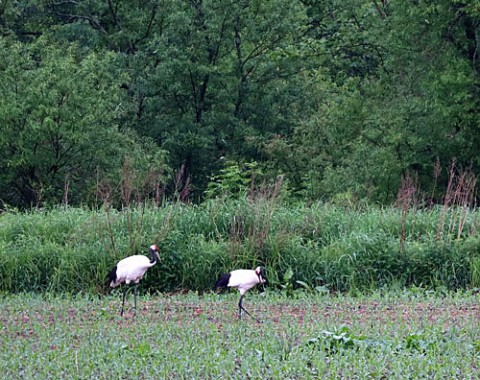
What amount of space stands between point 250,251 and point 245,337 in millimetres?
3792

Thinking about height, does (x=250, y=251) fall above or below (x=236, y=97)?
below

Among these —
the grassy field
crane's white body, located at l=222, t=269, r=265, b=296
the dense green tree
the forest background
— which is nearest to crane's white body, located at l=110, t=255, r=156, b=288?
the grassy field

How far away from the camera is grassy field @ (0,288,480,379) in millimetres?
6617

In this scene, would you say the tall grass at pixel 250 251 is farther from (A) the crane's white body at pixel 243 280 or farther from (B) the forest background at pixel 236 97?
(A) the crane's white body at pixel 243 280

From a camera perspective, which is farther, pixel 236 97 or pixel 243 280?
pixel 236 97

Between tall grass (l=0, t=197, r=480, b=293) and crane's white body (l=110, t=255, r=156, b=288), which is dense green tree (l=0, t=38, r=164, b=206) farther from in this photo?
crane's white body (l=110, t=255, r=156, b=288)

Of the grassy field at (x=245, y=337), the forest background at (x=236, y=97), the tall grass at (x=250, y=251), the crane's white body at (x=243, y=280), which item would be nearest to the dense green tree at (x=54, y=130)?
the forest background at (x=236, y=97)

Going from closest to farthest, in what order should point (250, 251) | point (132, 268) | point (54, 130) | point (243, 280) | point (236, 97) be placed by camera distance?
point (243, 280)
point (132, 268)
point (250, 251)
point (54, 130)
point (236, 97)

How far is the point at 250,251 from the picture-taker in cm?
1162

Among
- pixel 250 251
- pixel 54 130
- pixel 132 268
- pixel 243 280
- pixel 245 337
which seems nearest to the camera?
pixel 245 337

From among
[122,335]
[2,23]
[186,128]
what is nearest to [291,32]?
[186,128]

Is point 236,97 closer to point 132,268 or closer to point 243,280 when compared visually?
point 132,268

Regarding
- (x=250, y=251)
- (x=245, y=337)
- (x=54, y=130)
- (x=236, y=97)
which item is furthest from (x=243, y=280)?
(x=236, y=97)

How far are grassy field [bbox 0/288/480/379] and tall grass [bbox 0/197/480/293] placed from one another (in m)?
0.75
